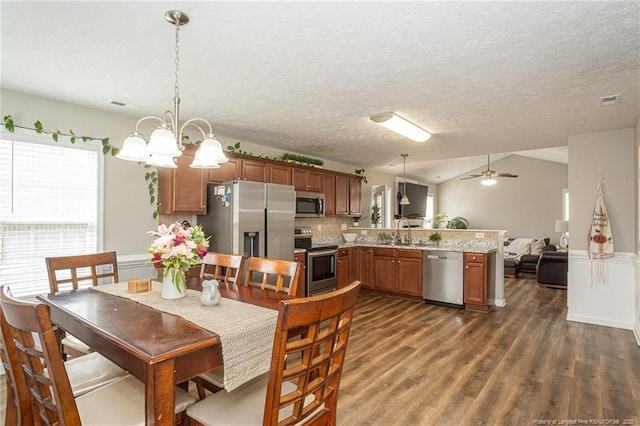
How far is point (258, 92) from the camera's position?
2.90 metres

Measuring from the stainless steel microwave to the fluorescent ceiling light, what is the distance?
6.21ft

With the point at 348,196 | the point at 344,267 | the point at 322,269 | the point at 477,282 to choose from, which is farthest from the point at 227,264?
the point at 348,196

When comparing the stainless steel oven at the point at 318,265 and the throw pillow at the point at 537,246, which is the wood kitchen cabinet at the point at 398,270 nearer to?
the stainless steel oven at the point at 318,265

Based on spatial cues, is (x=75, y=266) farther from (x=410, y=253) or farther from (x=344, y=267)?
(x=410, y=253)

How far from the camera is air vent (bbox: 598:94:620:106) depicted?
293 centimetres

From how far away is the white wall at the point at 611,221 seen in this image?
3.94 metres

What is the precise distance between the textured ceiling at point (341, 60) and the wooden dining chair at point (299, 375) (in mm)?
1502

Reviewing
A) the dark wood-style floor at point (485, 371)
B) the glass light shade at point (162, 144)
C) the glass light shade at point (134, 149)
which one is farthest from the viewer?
the dark wood-style floor at point (485, 371)

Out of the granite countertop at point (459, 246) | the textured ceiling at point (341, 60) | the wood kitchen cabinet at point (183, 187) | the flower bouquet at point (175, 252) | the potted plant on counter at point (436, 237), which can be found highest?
the textured ceiling at point (341, 60)

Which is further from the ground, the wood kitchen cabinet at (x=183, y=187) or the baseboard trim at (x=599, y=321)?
the wood kitchen cabinet at (x=183, y=187)

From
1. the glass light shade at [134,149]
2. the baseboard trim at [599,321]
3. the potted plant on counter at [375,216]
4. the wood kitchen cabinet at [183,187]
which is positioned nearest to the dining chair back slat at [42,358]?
the glass light shade at [134,149]

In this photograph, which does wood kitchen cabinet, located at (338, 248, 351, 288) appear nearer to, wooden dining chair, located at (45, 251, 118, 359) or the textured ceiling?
the textured ceiling

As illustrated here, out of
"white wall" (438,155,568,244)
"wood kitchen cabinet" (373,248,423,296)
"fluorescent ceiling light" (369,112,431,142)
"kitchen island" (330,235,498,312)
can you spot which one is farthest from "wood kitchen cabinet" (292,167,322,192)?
"white wall" (438,155,568,244)

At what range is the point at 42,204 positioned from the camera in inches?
117
